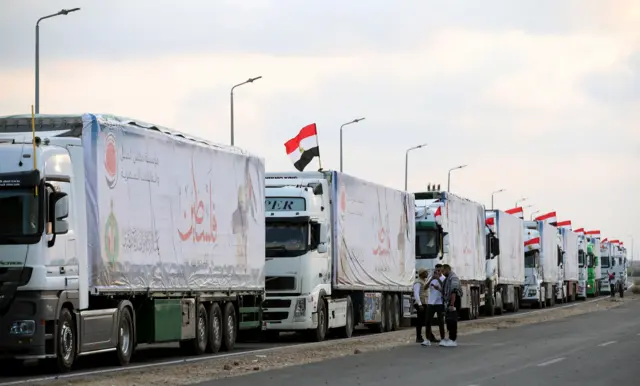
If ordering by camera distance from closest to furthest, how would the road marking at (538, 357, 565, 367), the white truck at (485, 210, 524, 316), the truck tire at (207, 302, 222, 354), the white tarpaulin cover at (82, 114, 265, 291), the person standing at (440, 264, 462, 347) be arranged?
the white tarpaulin cover at (82, 114, 265, 291)
the road marking at (538, 357, 565, 367)
the truck tire at (207, 302, 222, 354)
the person standing at (440, 264, 462, 347)
the white truck at (485, 210, 524, 316)

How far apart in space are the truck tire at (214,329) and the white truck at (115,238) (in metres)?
0.05

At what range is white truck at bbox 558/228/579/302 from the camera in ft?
250

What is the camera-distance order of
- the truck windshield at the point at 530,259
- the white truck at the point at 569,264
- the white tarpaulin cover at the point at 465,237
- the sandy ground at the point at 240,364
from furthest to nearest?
1. the white truck at the point at 569,264
2. the truck windshield at the point at 530,259
3. the white tarpaulin cover at the point at 465,237
4. the sandy ground at the point at 240,364

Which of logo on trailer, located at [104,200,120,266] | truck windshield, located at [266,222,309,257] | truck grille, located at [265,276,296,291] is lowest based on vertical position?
truck grille, located at [265,276,296,291]

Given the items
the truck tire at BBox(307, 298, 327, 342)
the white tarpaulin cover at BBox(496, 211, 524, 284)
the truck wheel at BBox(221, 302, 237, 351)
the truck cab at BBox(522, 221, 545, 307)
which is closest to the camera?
the truck wheel at BBox(221, 302, 237, 351)

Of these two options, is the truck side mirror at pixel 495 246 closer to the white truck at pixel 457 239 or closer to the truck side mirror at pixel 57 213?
the white truck at pixel 457 239

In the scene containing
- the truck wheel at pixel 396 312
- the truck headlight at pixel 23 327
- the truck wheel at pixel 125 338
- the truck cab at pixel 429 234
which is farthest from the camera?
the truck cab at pixel 429 234

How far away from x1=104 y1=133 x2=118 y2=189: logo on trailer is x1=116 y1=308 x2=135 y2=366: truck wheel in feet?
7.51

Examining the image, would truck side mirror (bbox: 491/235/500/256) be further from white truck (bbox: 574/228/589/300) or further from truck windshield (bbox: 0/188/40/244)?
truck windshield (bbox: 0/188/40/244)

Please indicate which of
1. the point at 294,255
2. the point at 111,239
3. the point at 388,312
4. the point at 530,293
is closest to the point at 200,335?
the point at 111,239

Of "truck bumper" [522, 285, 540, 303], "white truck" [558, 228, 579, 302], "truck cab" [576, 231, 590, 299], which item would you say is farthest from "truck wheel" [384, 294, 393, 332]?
"truck cab" [576, 231, 590, 299]

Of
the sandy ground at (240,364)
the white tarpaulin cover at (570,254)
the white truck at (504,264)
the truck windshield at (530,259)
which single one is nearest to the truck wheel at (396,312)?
the sandy ground at (240,364)

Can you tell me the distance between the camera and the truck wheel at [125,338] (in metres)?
23.3

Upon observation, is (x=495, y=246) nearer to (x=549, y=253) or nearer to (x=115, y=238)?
(x=549, y=253)
